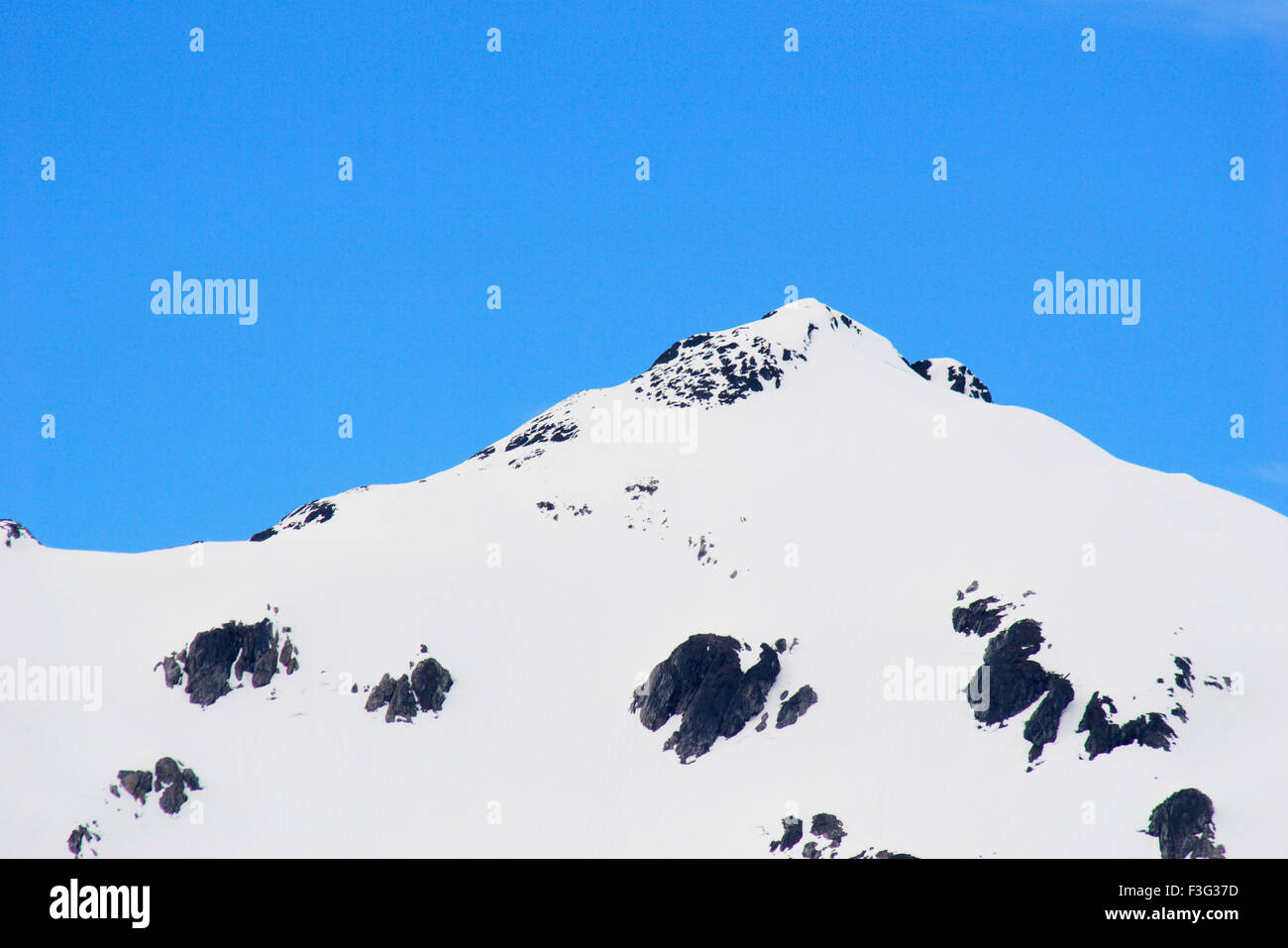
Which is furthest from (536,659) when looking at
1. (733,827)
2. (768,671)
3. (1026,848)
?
(1026,848)

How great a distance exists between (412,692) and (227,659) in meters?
15.9

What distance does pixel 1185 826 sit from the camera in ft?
285

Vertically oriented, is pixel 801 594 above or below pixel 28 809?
above

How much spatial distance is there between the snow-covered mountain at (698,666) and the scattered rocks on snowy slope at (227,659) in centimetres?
28

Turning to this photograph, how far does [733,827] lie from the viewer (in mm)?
102500

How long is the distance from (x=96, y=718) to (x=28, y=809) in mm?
11826

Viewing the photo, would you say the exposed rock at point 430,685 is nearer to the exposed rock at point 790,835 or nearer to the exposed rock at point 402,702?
the exposed rock at point 402,702

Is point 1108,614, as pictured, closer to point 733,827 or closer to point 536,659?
point 733,827

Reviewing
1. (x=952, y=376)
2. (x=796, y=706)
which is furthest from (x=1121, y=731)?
(x=952, y=376)

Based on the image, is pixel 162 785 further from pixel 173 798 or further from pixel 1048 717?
pixel 1048 717

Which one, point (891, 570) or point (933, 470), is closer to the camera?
point (891, 570)

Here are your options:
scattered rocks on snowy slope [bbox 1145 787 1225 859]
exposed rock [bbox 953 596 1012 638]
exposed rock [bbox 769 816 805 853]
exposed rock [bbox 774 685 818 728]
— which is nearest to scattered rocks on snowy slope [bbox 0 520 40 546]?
exposed rock [bbox 774 685 818 728]
